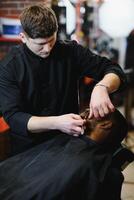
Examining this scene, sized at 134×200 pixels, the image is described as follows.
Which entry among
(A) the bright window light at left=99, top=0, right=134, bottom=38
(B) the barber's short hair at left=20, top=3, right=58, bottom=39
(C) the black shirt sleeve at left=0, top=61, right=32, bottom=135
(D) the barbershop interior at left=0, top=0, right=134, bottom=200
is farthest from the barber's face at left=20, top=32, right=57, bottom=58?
(A) the bright window light at left=99, top=0, right=134, bottom=38

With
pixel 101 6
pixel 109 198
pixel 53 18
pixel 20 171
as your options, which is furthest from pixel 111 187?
pixel 101 6

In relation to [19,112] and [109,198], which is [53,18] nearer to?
[19,112]

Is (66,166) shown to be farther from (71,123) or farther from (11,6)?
(11,6)

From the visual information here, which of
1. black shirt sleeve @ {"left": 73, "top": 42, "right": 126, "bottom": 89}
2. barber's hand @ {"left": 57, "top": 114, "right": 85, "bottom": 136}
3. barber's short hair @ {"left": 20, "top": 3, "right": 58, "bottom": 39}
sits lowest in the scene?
barber's hand @ {"left": 57, "top": 114, "right": 85, "bottom": 136}

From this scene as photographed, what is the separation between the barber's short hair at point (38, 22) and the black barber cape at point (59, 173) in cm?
57

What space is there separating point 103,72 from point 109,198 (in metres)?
0.75

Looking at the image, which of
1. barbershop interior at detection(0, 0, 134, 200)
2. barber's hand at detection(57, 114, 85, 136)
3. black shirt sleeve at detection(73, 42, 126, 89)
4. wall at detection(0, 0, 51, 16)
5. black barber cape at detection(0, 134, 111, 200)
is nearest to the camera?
black barber cape at detection(0, 134, 111, 200)

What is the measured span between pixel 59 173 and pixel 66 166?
0.15ft

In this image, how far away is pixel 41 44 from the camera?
1.70 meters

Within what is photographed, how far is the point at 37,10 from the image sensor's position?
5.58 feet

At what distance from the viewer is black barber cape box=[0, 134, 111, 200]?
4.58 ft

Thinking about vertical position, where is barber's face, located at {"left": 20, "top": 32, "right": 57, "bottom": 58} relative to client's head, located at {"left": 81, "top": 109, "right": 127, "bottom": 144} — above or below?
above

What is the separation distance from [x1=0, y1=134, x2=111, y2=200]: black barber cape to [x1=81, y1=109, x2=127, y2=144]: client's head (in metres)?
0.04

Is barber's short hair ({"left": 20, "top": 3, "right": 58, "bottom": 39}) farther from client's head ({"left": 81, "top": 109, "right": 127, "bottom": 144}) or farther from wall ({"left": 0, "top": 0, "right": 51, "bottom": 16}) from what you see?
wall ({"left": 0, "top": 0, "right": 51, "bottom": 16})
